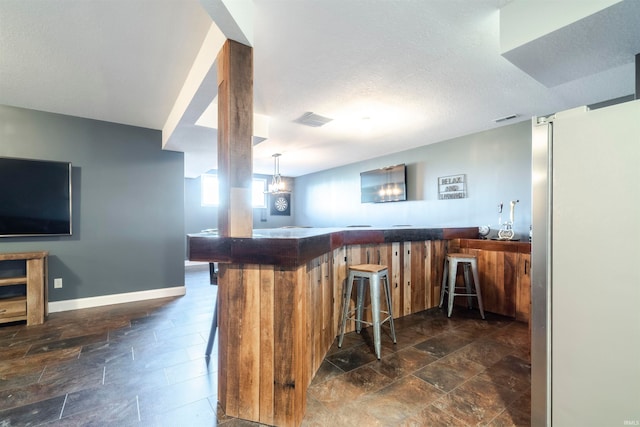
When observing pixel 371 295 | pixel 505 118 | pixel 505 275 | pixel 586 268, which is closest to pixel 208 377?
pixel 371 295

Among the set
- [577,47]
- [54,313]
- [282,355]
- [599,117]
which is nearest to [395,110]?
[577,47]

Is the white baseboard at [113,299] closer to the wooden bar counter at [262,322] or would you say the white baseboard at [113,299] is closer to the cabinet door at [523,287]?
the wooden bar counter at [262,322]

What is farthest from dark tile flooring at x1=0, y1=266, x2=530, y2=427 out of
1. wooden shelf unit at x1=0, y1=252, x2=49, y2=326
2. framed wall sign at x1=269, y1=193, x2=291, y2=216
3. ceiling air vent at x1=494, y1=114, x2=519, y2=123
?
framed wall sign at x1=269, y1=193, x2=291, y2=216

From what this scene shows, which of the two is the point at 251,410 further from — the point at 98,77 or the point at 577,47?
the point at 98,77

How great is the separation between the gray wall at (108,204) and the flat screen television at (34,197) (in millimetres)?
118

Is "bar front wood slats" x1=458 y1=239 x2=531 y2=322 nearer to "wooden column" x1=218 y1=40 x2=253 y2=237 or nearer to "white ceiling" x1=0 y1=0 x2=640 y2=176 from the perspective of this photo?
"white ceiling" x1=0 y1=0 x2=640 y2=176

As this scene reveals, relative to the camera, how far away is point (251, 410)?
5.18 feet

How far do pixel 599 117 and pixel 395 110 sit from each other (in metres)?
2.40

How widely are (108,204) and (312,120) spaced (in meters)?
3.14

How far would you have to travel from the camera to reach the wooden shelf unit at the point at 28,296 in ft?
10.0

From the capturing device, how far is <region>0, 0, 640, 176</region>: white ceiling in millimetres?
1769

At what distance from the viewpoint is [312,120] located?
3705 mm

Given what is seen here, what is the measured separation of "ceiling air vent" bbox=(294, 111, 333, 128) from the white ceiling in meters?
0.12

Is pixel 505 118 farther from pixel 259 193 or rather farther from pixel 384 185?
pixel 259 193
